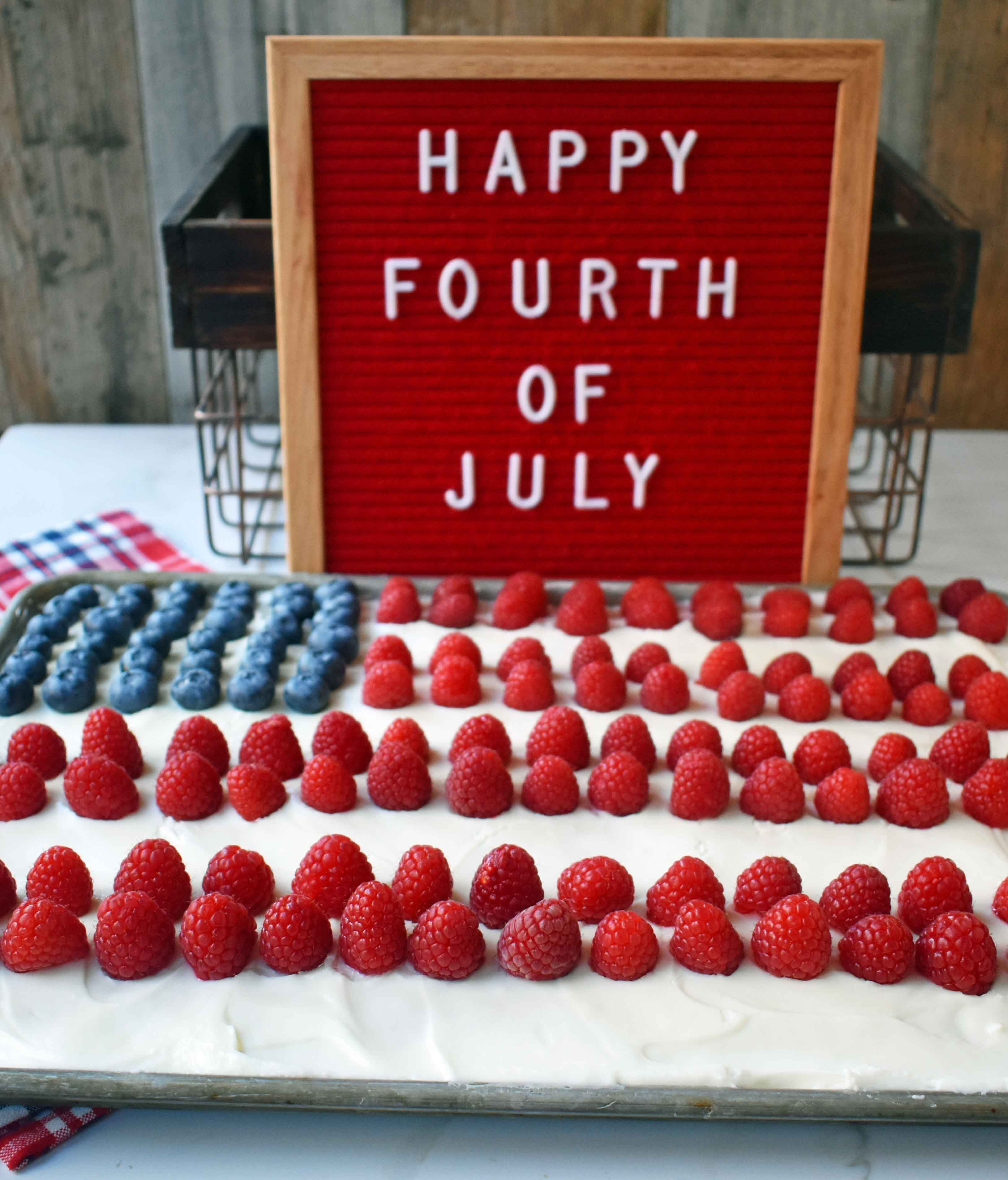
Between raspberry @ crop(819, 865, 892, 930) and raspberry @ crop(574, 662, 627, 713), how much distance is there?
0.38m

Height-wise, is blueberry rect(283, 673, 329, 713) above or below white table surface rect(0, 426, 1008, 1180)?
above

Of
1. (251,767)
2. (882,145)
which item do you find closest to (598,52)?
(882,145)

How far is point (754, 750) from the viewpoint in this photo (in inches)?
52.4

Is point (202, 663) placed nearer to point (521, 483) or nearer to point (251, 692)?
point (251, 692)

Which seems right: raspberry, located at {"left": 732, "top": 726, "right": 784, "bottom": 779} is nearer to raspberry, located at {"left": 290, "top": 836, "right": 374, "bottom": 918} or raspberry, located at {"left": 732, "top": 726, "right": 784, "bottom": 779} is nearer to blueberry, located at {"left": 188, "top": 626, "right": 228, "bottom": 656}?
raspberry, located at {"left": 290, "top": 836, "right": 374, "bottom": 918}

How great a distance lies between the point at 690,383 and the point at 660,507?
162 mm

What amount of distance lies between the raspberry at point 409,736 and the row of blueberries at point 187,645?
12 centimetres

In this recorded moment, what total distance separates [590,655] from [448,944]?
0.52 m

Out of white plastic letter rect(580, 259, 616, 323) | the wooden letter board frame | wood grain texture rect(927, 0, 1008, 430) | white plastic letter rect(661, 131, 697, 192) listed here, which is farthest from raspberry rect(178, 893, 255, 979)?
wood grain texture rect(927, 0, 1008, 430)

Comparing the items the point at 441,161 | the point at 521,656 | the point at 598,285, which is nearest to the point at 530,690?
the point at 521,656

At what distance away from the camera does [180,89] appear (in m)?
2.10

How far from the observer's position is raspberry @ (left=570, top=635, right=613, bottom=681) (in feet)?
4.91

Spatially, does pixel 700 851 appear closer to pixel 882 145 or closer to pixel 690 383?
pixel 690 383

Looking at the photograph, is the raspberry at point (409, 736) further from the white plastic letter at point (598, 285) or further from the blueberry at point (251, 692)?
the white plastic letter at point (598, 285)
